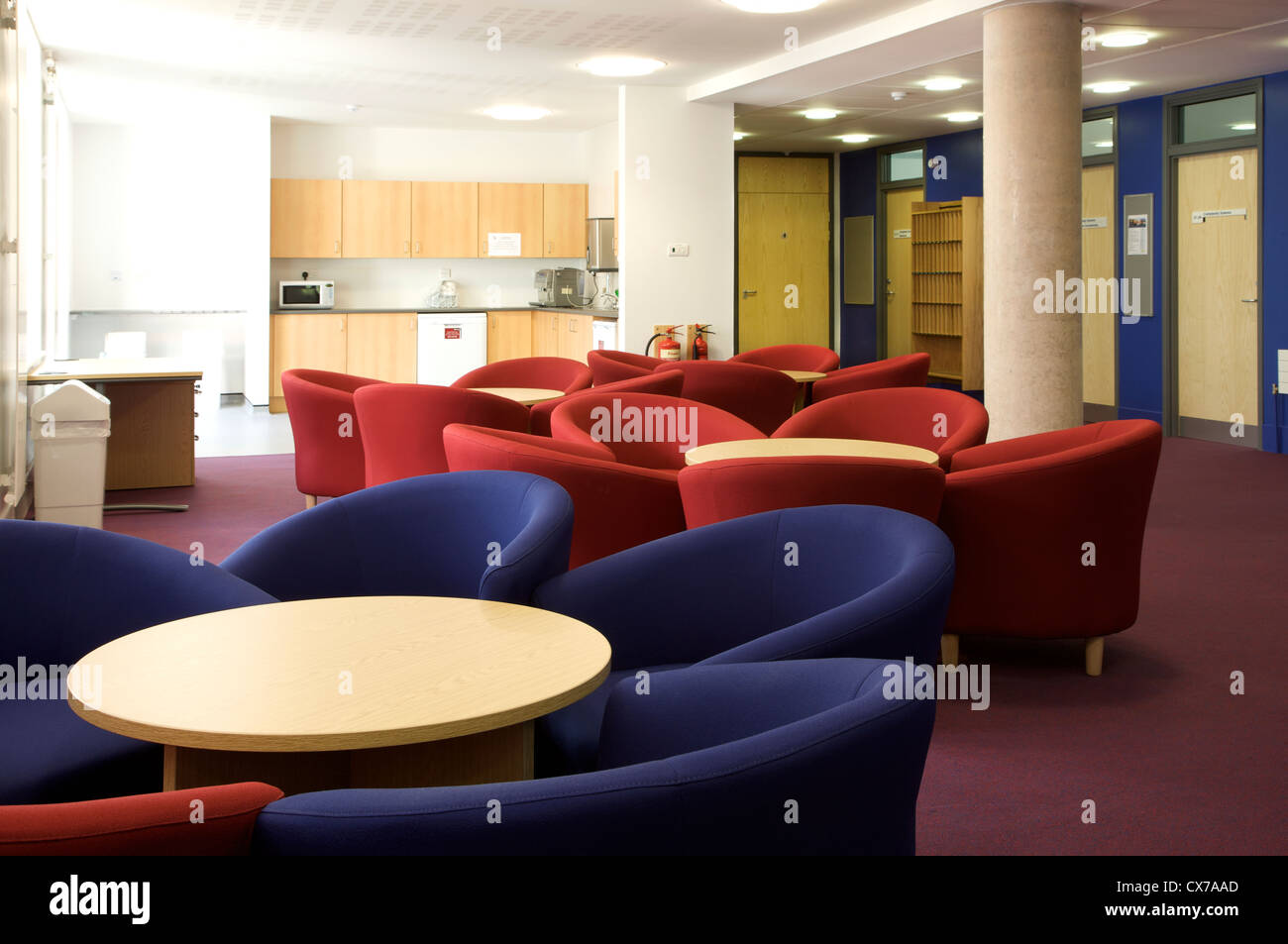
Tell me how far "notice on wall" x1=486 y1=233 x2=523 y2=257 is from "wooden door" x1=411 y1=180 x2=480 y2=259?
0.54 feet

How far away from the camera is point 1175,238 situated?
11180 mm

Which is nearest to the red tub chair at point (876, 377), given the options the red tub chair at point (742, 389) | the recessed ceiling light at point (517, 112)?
the red tub chair at point (742, 389)

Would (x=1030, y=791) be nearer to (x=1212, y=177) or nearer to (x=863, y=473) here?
(x=863, y=473)

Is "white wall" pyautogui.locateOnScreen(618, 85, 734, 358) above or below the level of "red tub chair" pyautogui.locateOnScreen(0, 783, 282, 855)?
above

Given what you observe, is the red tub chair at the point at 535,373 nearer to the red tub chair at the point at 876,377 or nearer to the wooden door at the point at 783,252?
the red tub chair at the point at 876,377

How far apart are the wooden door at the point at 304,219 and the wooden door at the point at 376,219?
0.41 feet

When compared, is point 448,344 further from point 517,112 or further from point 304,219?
point 517,112

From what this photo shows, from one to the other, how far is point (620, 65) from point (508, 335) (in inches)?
191

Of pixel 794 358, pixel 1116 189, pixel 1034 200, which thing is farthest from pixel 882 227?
pixel 1034 200

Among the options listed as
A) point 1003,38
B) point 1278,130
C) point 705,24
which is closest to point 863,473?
point 1003,38

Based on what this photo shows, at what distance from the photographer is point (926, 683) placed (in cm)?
162

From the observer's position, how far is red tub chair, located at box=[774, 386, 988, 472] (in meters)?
5.34

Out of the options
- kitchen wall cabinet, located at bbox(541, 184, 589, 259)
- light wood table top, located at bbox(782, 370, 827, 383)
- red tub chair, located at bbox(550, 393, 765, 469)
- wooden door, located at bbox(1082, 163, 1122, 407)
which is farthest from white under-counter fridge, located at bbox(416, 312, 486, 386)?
red tub chair, located at bbox(550, 393, 765, 469)

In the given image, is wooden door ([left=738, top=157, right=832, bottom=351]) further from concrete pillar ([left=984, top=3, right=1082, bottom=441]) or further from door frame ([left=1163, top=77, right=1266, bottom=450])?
concrete pillar ([left=984, top=3, right=1082, bottom=441])
